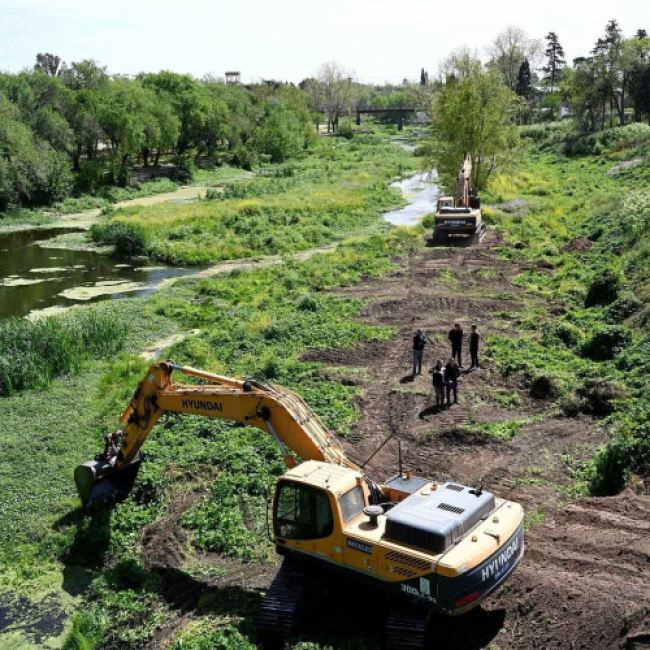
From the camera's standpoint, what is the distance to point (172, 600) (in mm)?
12992

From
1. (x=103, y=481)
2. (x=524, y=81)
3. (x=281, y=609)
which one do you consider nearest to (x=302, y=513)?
(x=281, y=609)

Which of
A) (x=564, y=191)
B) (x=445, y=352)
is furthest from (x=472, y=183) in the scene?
(x=445, y=352)

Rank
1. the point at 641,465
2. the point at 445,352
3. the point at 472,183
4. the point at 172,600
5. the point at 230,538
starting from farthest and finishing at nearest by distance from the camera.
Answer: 1. the point at 472,183
2. the point at 445,352
3. the point at 641,465
4. the point at 230,538
5. the point at 172,600

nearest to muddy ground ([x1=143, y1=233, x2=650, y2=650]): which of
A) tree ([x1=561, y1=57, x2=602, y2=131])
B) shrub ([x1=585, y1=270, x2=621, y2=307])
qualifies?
shrub ([x1=585, y1=270, x2=621, y2=307])

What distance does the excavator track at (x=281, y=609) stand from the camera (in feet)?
37.7

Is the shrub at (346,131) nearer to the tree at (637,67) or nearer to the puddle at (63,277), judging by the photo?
the tree at (637,67)

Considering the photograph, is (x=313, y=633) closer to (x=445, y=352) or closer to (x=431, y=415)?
(x=431, y=415)

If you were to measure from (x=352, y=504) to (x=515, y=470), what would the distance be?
6423mm

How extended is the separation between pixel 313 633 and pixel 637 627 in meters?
4.73

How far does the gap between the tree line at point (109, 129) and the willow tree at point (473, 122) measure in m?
28.8

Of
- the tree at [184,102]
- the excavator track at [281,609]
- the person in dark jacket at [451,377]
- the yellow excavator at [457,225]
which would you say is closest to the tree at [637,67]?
the tree at [184,102]

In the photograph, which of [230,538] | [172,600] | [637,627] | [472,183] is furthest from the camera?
[472,183]

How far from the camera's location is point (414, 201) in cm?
6369

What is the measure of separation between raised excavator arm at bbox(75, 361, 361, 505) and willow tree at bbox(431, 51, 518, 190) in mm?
43172
